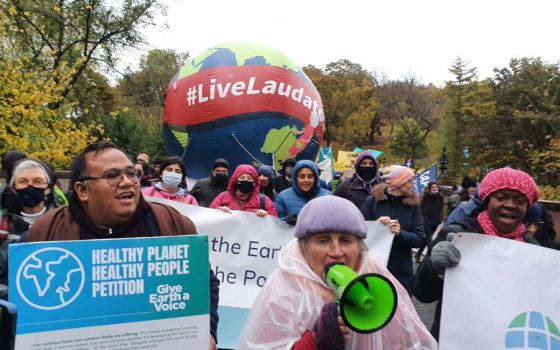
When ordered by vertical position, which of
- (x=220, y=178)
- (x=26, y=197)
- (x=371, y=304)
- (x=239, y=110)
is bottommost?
(x=371, y=304)

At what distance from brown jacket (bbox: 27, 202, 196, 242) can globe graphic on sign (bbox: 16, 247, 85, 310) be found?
300 millimetres

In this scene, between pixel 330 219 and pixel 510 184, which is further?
pixel 510 184

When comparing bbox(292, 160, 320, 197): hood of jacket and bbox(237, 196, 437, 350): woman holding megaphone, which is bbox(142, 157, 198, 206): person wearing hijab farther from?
bbox(237, 196, 437, 350): woman holding megaphone

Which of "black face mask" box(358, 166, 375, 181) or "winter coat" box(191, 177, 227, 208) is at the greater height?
"black face mask" box(358, 166, 375, 181)

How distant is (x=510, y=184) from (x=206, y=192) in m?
4.19

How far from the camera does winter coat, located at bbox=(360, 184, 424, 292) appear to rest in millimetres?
4352

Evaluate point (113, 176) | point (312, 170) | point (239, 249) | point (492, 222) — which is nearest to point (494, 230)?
point (492, 222)

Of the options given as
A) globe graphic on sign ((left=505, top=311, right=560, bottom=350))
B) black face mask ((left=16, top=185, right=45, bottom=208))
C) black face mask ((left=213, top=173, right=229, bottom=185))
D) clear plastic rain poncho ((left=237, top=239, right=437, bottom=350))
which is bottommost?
globe graphic on sign ((left=505, top=311, right=560, bottom=350))

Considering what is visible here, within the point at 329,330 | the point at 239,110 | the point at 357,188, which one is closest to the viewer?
the point at 329,330

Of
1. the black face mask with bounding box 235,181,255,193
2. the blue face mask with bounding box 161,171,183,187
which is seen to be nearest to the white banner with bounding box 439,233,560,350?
the black face mask with bounding box 235,181,255,193

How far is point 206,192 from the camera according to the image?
6.26 m

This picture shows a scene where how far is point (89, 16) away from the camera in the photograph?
61.9 ft

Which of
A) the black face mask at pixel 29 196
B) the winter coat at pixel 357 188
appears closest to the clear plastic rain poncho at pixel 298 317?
the black face mask at pixel 29 196

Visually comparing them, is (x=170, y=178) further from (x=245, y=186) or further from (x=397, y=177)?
(x=397, y=177)
